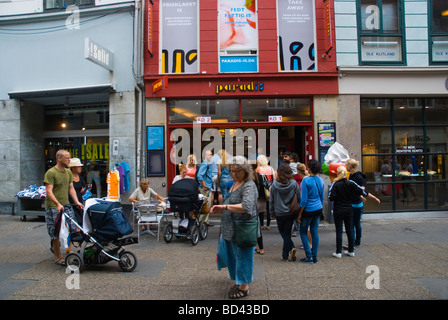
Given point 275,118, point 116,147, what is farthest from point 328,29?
point 116,147

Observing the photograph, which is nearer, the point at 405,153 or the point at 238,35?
the point at 238,35

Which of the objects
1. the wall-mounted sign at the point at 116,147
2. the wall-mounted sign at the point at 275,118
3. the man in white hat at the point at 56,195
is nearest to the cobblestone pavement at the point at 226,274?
the man in white hat at the point at 56,195

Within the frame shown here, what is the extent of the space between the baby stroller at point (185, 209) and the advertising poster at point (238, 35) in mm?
4448

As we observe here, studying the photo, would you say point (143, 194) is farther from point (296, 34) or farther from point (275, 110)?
point (296, 34)

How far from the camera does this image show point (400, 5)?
10242 mm

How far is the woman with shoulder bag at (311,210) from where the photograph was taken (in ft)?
19.6

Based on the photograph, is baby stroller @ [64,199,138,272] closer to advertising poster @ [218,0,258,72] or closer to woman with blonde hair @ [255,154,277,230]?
woman with blonde hair @ [255,154,277,230]

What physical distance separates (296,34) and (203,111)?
365 cm

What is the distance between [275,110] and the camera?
33.8 ft

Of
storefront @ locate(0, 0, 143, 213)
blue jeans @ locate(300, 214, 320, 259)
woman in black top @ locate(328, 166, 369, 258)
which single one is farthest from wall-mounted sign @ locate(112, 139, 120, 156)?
woman in black top @ locate(328, 166, 369, 258)

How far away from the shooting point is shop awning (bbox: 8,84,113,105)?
33.4 feet

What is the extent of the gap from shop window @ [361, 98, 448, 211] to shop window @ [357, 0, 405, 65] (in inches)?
50.0

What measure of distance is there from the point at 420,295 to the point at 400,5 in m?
9.05

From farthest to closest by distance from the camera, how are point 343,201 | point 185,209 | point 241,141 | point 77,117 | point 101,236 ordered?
point 77,117
point 241,141
point 185,209
point 343,201
point 101,236
